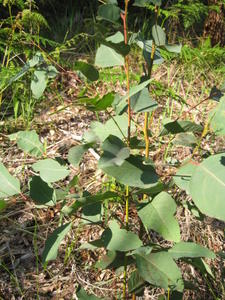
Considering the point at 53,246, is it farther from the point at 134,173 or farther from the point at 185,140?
the point at 185,140

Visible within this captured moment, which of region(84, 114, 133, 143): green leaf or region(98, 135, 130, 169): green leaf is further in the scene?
region(84, 114, 133, 143): green leaf

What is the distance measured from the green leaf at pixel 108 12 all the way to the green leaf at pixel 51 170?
37 centimetres

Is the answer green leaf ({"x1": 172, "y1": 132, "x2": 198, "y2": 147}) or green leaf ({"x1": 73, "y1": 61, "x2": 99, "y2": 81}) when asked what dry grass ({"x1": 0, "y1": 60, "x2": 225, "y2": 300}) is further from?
green leaf ({"x1": 73, "y1": 61, "x2": 99, "y2": 81})

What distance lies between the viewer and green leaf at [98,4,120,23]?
2.32 feet

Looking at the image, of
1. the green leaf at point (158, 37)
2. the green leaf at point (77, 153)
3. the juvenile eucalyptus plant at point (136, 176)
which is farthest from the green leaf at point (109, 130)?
the green leaf at point (158, 37)

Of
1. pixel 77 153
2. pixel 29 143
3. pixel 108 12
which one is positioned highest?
pixel 108 12

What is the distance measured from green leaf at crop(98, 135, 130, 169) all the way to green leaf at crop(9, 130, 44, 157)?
1.09 feet

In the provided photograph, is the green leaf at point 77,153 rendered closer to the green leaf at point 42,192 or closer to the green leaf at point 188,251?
the green leaf at point 42,192

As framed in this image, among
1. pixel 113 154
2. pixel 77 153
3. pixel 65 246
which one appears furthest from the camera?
pixel 65 246

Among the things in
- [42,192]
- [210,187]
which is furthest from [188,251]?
[42,192]

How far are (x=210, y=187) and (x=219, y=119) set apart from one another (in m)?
0.17

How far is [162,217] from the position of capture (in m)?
0.82

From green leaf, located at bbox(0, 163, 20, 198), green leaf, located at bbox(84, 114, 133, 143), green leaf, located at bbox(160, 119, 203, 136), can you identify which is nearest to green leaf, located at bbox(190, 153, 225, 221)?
green leaf, located at bbox(160, 119, 203, 136)

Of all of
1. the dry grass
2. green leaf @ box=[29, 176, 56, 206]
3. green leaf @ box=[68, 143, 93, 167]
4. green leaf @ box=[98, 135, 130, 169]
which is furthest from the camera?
the dry grass
